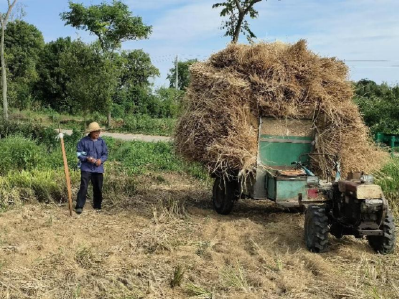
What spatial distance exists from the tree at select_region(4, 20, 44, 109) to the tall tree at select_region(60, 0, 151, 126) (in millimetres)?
8501

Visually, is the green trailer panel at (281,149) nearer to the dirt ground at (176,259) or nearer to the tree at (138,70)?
the dirt ground at (176,259)

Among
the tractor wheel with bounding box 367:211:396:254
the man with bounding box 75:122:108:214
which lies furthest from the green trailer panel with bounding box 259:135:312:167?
the man with bounding box 75:122:108:214

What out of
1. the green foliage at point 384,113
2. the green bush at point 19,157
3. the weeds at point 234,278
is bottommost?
the weeds at point 234,278

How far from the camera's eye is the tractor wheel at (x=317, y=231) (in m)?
5.71

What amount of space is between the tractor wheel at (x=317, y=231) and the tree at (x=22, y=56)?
28339 millimetres

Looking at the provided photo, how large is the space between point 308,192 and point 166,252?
7.25 feet

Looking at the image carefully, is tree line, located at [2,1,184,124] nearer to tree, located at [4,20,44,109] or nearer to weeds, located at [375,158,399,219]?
tree, located at [4,20,44,109]

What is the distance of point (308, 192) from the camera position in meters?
6.75

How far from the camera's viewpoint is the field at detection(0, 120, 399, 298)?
4.67 meters

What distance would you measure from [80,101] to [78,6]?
26.8 ft

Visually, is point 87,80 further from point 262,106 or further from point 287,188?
point 287,188

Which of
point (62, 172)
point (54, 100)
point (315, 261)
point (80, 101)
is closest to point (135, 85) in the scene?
point (54, 100)

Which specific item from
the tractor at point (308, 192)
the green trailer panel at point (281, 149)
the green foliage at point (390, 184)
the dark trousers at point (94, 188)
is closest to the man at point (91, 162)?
the dark trousers at point (94, 188)

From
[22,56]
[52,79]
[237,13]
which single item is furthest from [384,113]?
[22,56]
